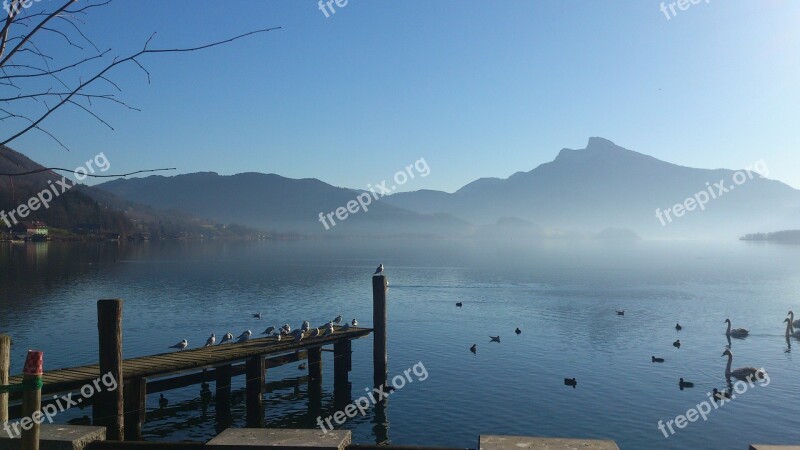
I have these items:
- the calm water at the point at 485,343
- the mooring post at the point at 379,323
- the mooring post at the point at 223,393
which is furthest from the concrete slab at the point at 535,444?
the mooring post at the point at 379,323

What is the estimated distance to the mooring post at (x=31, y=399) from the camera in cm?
476

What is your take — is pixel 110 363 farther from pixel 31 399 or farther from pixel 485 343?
pixel 485 343

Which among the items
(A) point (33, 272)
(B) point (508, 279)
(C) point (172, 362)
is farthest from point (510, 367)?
(A) point (33, 272)

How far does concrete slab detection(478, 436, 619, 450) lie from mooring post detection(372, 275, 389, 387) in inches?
882

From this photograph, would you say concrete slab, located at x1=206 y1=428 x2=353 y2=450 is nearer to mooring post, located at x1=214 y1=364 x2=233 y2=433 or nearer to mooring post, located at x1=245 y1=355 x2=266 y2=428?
mooring post, located at x1=245 y1=355 x2=266 y2=428

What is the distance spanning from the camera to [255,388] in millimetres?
25797

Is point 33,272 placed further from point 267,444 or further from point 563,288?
point 267,444

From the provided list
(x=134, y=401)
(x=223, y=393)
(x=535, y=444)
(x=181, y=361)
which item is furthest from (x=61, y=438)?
(x=223, y=393)

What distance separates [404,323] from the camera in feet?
174

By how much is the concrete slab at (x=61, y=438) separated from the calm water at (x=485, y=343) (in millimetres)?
18162

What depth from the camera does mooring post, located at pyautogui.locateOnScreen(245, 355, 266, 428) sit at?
2562 cm

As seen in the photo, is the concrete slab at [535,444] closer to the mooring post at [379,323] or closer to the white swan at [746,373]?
the mooring post at [379,323]

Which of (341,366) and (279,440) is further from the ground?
(279,440)

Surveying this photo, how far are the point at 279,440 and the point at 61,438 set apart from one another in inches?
89.6
